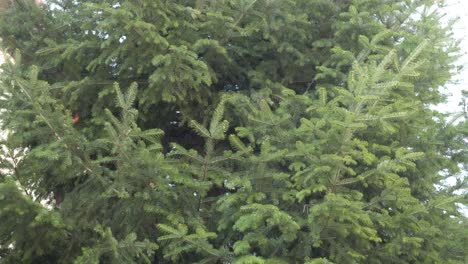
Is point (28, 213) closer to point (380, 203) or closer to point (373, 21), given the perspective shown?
point (380, 203)

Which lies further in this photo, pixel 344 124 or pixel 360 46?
pixel 360 46

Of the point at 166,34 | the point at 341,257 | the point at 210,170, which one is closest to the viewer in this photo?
the point at 341,257

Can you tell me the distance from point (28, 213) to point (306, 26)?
330cm

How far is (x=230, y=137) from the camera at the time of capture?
402 cm

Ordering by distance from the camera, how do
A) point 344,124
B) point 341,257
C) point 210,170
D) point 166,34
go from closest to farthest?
point 344,124 < point 341,257 < point 210,170 < point 166,34

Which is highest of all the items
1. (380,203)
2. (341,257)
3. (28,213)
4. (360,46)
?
(360,46)

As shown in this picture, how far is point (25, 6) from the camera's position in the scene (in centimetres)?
566

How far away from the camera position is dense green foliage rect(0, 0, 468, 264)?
377cm

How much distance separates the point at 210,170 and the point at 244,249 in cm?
76

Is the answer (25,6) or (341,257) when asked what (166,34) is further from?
(341,257)

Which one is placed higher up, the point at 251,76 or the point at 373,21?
the point at 373,21

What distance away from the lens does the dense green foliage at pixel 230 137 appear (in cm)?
377

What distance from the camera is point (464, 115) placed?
5.43 meters

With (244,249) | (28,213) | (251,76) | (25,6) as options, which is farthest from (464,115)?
(25,6)
